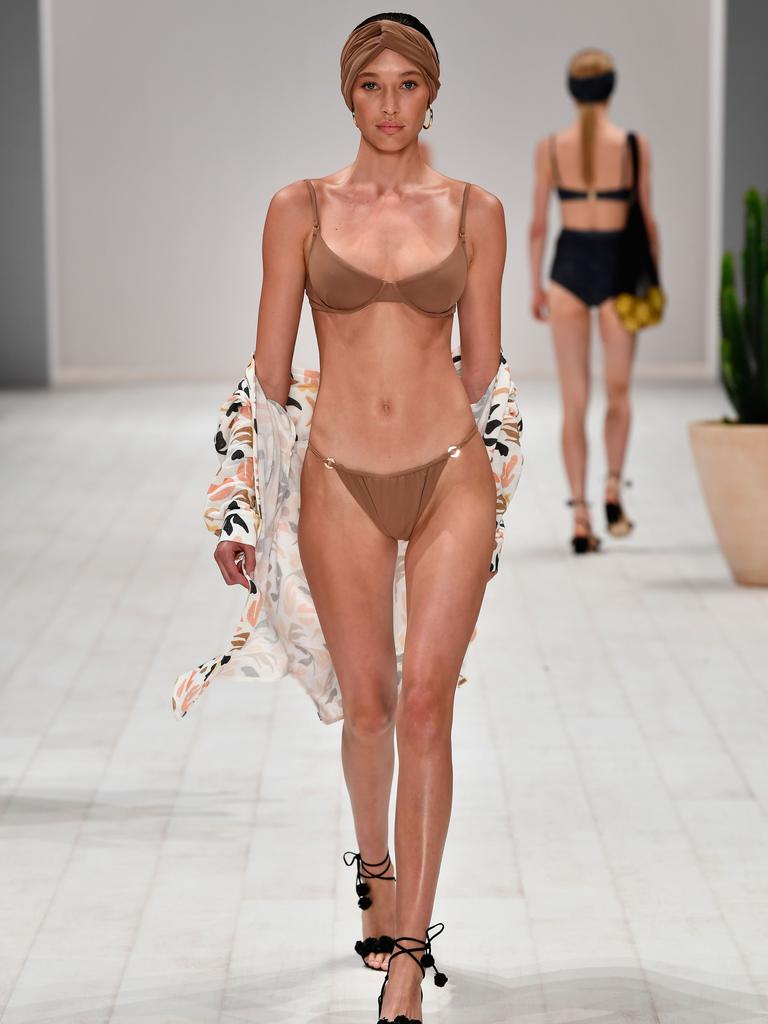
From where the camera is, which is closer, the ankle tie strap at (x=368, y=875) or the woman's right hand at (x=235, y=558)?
the woman's right hand at (x=235, y=558)

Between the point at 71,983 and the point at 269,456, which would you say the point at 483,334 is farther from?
A: the point at 71,983

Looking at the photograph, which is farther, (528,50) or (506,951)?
(528,50)

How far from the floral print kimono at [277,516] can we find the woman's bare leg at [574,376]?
4.20m

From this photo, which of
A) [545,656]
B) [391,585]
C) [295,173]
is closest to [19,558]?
[545,656]

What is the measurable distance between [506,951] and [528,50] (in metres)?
12.1

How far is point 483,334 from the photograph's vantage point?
311cm

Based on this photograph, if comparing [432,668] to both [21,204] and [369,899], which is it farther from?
[21,204]

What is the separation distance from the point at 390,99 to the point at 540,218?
474 cm

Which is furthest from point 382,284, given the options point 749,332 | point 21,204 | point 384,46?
point 21,204

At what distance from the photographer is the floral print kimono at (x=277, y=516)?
3135mm

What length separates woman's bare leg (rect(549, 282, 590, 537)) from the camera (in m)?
7.42

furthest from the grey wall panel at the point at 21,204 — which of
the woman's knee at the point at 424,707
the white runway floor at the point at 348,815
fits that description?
the woman's knee at the point at 424,707

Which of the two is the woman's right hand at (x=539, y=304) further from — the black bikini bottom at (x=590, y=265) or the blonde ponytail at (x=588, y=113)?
the blonde ponytail at (x=588, y=113)

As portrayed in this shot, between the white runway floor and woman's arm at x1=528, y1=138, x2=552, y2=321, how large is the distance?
3.30ft
